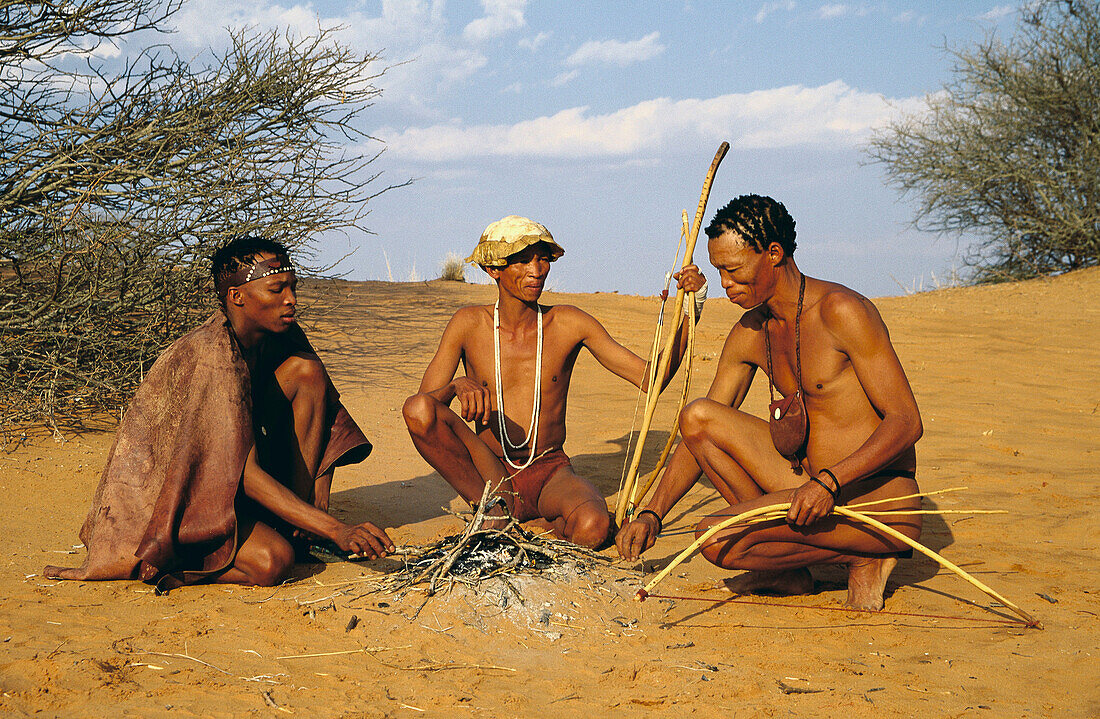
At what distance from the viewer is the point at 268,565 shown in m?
3.56

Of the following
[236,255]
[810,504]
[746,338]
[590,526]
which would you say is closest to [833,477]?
[810,504]

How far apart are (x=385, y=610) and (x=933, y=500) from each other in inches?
122

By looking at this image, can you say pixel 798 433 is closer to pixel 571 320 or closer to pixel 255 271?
pixel 571 320

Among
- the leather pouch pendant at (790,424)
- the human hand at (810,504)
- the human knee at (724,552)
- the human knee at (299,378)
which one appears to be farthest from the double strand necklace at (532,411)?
the human hand at (810,504)

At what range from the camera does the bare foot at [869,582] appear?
129 inches

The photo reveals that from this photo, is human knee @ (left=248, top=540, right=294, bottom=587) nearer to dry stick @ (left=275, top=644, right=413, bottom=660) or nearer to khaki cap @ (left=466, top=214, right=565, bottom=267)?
dry stick @ (left=275, top=644, right=413, bottom=660)

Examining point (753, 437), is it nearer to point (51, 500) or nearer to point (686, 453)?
point (686, 453)

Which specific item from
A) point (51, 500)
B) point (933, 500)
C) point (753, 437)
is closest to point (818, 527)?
point (753, 437)

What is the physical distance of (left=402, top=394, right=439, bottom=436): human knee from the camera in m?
3.97

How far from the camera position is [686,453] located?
365cm

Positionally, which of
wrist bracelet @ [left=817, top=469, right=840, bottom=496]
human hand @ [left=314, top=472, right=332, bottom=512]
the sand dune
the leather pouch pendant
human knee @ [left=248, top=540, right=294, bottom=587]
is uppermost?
the leather pouch pendant

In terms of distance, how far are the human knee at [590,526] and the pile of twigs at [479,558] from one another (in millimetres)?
249

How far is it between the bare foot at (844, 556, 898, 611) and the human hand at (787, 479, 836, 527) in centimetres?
46

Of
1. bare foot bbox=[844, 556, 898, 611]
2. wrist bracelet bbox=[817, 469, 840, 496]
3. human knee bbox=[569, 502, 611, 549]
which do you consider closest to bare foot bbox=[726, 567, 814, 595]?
bare foot bbox=[844, 556, 898, 611]
